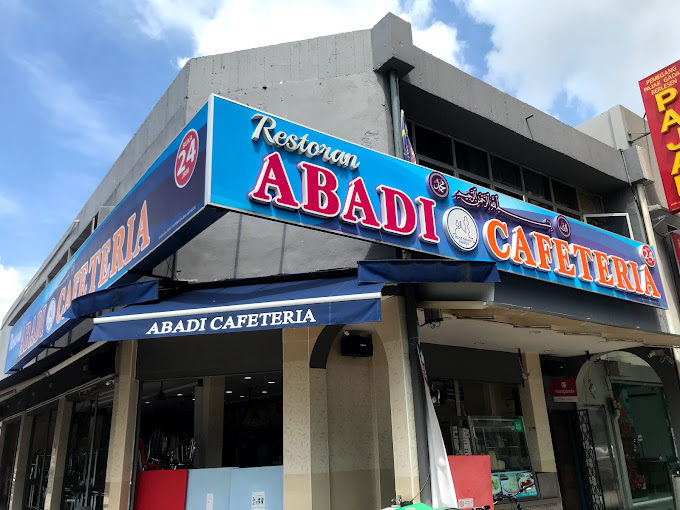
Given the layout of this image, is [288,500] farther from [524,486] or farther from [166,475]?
[524,486]

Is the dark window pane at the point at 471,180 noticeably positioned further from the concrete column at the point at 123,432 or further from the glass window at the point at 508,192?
the concrete column at the point at 123,432

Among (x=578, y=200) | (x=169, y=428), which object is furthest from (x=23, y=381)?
(x=578, y=200)

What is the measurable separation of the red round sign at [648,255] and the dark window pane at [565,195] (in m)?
2.39

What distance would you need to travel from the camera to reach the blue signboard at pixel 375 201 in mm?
→ 6086

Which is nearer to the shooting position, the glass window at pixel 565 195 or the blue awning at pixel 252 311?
the blue awning at pixel 252 311

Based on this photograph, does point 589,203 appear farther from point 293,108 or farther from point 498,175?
point 293,108

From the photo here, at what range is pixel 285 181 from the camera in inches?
247

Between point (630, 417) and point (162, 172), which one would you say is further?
point (630, 417)

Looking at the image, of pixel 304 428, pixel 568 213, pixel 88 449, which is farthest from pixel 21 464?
pixel 568 213

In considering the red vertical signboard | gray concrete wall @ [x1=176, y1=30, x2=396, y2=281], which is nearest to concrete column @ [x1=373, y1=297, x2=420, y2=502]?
gray concrete wall @ [x1=176, y1=30, x2=396, y2=281]

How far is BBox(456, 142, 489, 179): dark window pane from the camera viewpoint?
426 inches

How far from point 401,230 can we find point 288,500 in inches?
154

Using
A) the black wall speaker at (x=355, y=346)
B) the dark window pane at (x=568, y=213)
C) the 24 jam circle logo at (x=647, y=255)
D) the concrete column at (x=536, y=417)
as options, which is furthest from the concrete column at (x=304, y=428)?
the dark window pane at (x=568, y=213)

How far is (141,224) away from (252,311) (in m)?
2.37
